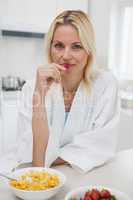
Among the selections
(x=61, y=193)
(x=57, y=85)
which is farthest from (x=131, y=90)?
(x=61, y=193)

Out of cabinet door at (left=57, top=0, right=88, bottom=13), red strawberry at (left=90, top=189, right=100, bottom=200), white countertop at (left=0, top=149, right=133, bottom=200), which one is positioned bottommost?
white countertop at (left=0, top=149, right=133, bottom=200)

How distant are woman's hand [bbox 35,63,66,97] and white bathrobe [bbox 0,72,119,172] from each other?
120mm

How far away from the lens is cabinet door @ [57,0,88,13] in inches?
140

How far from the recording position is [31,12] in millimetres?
3354

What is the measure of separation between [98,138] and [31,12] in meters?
2.26

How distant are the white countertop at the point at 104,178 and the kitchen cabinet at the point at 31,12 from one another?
87.5 inches

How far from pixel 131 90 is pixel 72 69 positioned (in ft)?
6.50

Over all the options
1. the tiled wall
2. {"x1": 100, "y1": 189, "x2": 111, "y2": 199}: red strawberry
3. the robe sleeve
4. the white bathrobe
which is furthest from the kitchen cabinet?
{"x1": 100, "y1": 189, "x2": 111, "y2": 199}: red strawberry

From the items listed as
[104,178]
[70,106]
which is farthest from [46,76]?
[104,178]

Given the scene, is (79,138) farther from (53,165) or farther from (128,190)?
(128,190)

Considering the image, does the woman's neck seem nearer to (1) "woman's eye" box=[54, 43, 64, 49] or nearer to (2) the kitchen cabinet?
(1) "woman's eye" box=[54, 43, 64, 49]

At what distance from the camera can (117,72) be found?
369cm

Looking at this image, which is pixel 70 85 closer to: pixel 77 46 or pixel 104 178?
pixel 77 46

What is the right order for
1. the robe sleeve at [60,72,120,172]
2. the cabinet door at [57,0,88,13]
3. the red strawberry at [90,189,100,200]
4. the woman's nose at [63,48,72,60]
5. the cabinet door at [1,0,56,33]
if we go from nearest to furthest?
the red strawberry at [90,189,100,200], the robe sleeve at [60,72,120,172], the woman's nose at [63,48,72,60], the cabinet door at [1,0,56,33], the cabinet door at [57,0,88,13]
